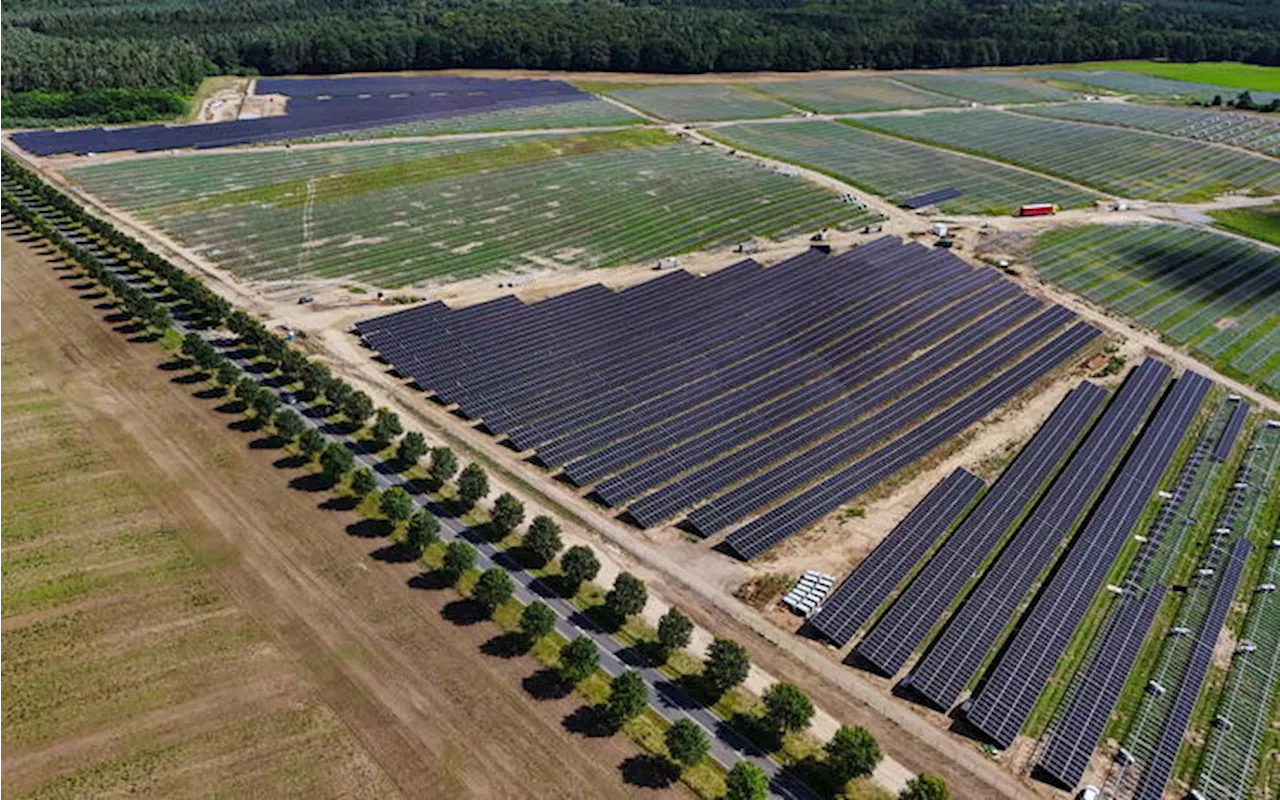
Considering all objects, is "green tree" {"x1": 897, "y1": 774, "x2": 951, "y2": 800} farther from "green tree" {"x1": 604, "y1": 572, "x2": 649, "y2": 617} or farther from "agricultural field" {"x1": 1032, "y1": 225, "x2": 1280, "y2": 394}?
"agricultural field" {"x1": 1032, "y1": 225, "x2": 1280, "y2": 394}

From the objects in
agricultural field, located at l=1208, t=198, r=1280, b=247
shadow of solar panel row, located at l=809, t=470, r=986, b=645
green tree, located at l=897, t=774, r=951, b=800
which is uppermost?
agricultural field, located at l=1208, t=198, r=1280, b=247

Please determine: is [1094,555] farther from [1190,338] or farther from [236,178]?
[236,178]

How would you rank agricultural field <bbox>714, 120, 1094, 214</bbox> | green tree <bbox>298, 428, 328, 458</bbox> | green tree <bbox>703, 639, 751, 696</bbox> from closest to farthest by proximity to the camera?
green tree <bbox>703, 639, 751, 696</bbox>
green tree <bbox>298, 428, 328, 458</bbox>
agricultural field <bbox>714, 120, 1094, 214</bbox>

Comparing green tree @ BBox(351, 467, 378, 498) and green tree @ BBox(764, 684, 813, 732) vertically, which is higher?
green tree @ BBox(351, 467, 378, 498)

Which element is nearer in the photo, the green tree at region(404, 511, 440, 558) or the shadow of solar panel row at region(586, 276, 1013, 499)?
the green tree at region(404, 511, 440, 558)

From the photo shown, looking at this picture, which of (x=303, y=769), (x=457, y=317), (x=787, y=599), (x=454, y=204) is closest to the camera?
(x=303, y=769)

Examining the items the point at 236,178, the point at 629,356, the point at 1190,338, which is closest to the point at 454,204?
the point at 236,178

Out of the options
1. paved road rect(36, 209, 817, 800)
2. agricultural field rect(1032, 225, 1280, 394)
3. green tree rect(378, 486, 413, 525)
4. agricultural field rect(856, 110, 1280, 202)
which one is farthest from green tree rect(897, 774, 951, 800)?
agricultural field rect(856, 110, 1280, 202)

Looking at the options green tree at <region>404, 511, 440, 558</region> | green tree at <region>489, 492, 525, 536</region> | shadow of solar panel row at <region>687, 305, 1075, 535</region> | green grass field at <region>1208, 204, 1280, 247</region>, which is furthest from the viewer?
green grass field at <region>1208, 204, 1280, 247</region>
